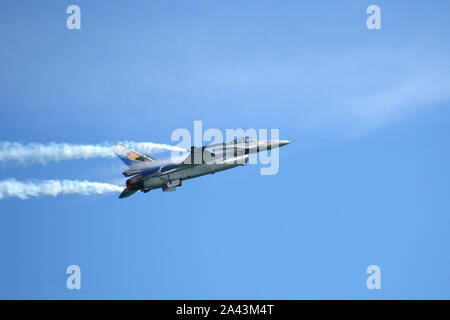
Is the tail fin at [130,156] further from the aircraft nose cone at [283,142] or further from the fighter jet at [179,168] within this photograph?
the aircraft nose cone at [283,142]

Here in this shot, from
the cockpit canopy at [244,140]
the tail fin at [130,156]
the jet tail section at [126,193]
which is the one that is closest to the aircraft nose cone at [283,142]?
the cockpit canopy at [244,140]

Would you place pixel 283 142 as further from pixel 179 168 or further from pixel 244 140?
pixel 179 168

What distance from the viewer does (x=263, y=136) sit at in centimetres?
7075

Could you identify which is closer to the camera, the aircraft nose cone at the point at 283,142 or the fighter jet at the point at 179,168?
the fighter jet at the point at 179,168

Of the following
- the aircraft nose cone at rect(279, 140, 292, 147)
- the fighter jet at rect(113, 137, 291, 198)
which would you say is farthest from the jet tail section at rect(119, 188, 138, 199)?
the aircraft nose cone at rect(279, 140, 292, 147)

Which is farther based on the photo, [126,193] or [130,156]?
[130,156]

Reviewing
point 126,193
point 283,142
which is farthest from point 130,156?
point 283,142

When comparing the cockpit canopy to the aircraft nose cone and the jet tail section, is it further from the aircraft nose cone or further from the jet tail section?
the jet tail section

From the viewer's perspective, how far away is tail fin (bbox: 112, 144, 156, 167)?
6944 centimetres

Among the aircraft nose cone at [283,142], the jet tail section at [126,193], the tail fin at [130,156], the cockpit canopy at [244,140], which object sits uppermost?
the cockpit canopy at [244,140]

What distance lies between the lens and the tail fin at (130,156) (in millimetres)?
69438

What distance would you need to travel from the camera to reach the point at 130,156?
229 feet
